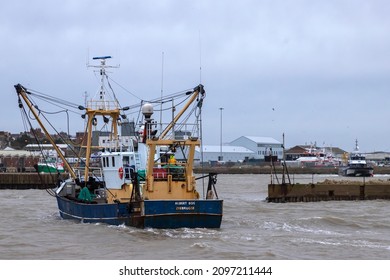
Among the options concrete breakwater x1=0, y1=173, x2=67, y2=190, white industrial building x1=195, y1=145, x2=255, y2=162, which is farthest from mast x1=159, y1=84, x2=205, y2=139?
white industrial building x1=195, y1=145, x2=255, y2=162

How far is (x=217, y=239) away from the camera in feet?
100

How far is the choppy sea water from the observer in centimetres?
2705

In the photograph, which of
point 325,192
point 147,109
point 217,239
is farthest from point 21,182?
point 217,239

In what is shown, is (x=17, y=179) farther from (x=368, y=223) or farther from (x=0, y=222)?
(x=368, y=223)

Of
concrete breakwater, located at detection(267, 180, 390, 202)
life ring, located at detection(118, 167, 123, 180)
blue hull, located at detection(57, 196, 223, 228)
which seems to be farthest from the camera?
concrete breakwater, located at detection(267, 180, 390, 202)

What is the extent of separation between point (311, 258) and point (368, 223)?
14174 mm

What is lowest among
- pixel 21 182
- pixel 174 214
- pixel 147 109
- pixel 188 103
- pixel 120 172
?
pixel 174 214

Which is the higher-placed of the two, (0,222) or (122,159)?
(122,159)

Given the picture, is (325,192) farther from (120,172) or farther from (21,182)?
(21,182)

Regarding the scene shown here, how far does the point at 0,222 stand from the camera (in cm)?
3988

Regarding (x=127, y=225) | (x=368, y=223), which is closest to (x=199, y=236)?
(x=127, y=225)

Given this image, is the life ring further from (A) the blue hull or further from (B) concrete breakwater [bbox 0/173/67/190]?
(B) concrete breakwater [bbox 0/173/67/190]

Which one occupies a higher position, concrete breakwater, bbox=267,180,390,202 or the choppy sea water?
concrete breakwater, bbox=267,180,390,202

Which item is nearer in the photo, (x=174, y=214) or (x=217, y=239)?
(x=217, y=239)
